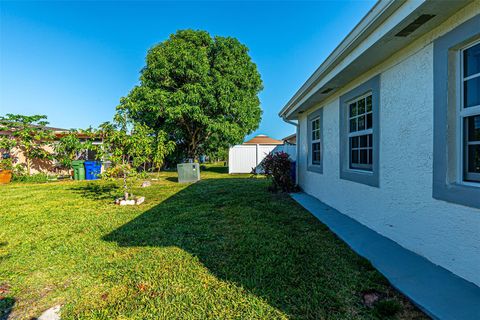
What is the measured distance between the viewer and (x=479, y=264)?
2074 millimetres

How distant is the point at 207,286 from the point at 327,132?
15.6ft

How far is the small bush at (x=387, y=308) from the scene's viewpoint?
6.17ft

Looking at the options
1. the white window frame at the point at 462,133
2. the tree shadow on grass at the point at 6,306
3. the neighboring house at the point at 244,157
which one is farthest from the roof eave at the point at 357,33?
the neighboring house at the point at 244,157

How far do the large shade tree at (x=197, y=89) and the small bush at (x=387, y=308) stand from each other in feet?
44.8

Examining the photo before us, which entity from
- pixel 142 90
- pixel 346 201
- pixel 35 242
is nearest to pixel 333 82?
pixel 346 201

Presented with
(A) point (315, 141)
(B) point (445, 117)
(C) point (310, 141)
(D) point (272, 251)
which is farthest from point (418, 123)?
(C) point (310, 141)

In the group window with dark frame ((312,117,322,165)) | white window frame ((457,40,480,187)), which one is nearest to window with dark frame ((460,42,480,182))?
white window frame ((457,40,480,187))

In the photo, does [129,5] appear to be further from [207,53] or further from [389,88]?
[389,88]

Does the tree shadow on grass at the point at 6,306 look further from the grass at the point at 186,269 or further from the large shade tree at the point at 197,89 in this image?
the large shade tree at the point at 197,89

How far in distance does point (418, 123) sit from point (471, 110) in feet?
2.02

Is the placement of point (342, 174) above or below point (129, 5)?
below

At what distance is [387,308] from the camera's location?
1917 mm

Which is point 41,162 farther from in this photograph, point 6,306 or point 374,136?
point 374,136

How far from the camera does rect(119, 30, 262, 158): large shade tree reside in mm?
14445
